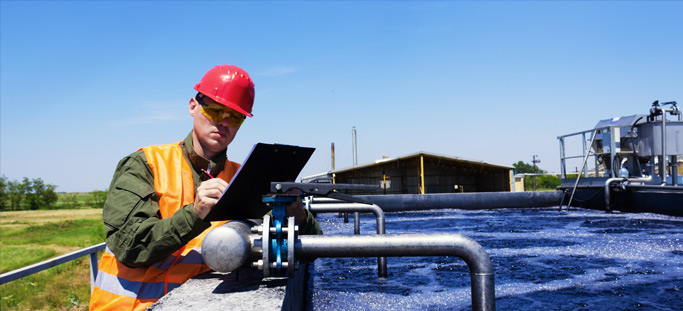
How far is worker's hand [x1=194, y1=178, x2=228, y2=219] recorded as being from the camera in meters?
1.54

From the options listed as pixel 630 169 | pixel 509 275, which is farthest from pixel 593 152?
pixel 509 275

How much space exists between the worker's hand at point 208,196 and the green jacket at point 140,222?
0.14ft

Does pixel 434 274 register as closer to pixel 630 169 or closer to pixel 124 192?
pixel 124 192

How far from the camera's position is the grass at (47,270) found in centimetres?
1012

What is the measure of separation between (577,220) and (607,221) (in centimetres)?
66

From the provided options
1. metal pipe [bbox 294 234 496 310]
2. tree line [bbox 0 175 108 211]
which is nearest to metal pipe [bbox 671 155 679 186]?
metal pipe [bbox 294 234 496 310]

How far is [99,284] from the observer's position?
6.05ft

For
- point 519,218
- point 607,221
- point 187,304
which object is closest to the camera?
point 187,304

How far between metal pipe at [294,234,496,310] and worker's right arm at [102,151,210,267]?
439 millimetres

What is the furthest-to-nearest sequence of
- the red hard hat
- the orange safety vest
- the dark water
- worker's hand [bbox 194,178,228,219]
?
the dark water → the red hard hat → the orange safety vest → worker's hand [bbox 194,178,228,219]

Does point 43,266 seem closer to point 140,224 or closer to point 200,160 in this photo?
point 200,160

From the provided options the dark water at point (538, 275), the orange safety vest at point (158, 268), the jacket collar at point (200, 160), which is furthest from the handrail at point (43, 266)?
the dark water at point (538, 275)

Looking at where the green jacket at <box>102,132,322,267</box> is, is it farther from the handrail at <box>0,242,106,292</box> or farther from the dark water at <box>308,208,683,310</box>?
the dark water at <box>308,208,683,310</box>

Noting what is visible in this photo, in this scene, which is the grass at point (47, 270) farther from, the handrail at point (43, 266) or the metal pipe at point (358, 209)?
the metal pipe at point (358, 209)
